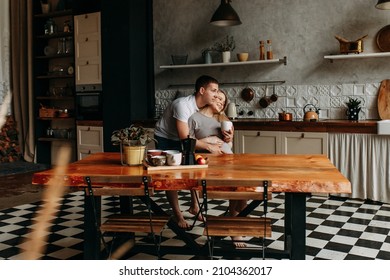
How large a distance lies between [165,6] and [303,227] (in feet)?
17.2

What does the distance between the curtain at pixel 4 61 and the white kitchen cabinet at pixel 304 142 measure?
16.5ft

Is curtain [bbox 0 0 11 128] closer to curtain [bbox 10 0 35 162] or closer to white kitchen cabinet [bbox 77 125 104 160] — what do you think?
curtain [bbox 10 0 35 162]

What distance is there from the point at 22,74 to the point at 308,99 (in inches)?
189

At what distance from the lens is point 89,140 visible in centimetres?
696

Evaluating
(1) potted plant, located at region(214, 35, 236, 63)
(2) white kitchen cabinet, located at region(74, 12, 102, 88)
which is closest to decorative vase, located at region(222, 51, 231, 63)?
(1) potted plant, located at region(214, 35, 236, 63)

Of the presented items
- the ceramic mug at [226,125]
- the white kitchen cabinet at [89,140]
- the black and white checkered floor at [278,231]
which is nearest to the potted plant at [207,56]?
the white kitchen cabinet at [89,140]

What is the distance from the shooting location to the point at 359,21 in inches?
219

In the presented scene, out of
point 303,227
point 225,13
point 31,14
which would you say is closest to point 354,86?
point 225,13

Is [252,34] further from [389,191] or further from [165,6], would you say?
[389,191]

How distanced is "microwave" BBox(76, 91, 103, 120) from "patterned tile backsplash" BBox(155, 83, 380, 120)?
1.85 meters

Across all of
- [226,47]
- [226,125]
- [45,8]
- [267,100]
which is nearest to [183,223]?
[226,125]

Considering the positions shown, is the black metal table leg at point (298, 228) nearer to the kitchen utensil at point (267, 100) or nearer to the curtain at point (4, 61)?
the kitchen utensil at point (267, 100)

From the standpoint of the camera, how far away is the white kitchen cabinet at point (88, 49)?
6.76 meters

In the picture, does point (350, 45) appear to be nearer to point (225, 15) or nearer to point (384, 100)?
point (384, 100)
